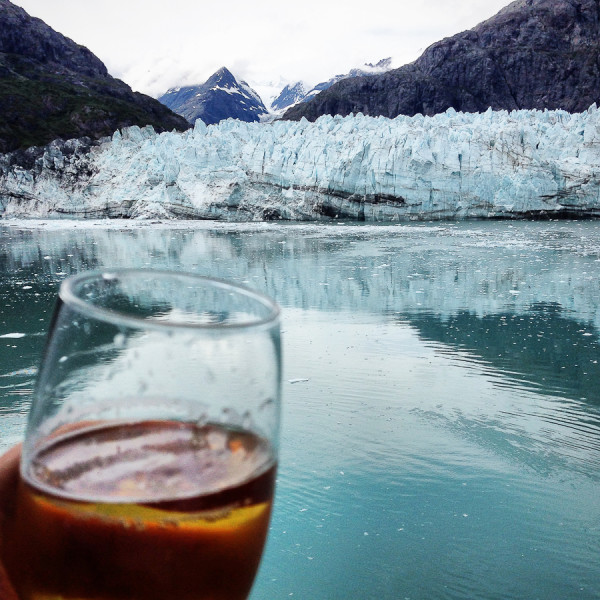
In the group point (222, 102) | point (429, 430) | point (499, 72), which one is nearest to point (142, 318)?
point (429, 430)

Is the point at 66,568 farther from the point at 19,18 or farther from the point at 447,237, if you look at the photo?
the point at 19,18

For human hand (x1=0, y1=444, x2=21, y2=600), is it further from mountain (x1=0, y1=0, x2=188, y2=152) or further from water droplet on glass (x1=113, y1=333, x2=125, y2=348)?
mountain (x1=0, y1=0, x2=188, y2=152)

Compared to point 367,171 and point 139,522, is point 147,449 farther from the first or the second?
point 367,171

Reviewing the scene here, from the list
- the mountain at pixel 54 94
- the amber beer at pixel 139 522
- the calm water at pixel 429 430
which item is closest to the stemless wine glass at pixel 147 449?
the amber beer at pixel 139 522

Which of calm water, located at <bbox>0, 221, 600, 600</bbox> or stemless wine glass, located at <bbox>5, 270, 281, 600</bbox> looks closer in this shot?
stemless wine glass, located at <bbox>5, 270, 281, 600</bbox>

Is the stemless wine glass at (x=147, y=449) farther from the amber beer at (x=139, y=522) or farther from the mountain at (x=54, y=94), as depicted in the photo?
the mountain at (x=54, y=94)

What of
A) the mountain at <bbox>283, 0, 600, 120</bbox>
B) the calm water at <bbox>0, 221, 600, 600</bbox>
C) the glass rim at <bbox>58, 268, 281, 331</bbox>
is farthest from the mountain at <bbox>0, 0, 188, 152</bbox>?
the glass rim at <bbox>58, 268, 281, 331</bbox>
